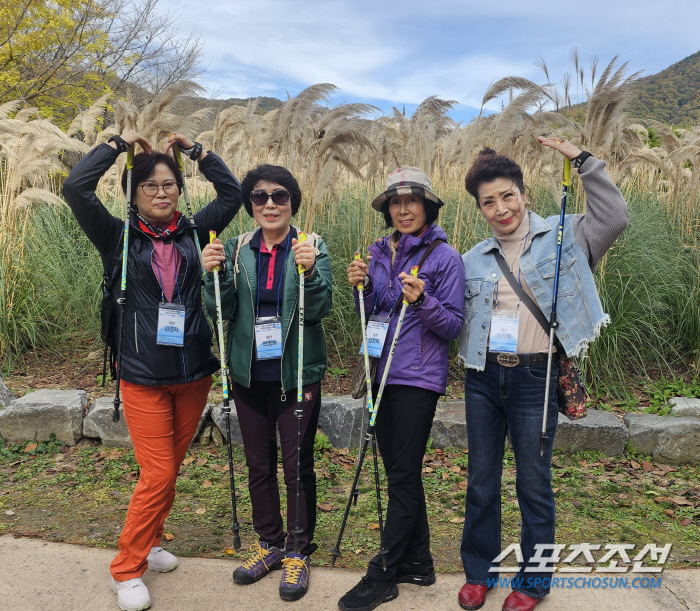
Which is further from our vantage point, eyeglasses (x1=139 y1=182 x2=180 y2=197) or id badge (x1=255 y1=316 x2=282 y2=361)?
eyeglasses (x1=139 y1=182 x2=180 y2=197)

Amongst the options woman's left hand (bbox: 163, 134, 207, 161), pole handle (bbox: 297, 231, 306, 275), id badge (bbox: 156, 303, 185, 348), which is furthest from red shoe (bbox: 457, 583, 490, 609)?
woman's left hand (bbox: 163, 134, 207, 161)

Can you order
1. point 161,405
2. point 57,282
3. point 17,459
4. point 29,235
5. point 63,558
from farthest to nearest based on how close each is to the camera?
1. point 29,235
2. point 57,282
3. point 17,459
4. point 63,558
5. point 161,405

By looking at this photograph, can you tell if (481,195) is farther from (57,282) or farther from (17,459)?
(57,282)

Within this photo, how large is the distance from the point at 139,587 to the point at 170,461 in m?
0.61

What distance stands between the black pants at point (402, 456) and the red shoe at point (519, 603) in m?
0.55

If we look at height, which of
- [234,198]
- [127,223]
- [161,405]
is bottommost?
[161,405]

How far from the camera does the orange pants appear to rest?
2877 millimetres

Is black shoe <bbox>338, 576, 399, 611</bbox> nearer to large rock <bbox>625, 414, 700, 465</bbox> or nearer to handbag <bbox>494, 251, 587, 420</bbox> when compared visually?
handbag <bbox>494, 251, 587, 420</bbox>

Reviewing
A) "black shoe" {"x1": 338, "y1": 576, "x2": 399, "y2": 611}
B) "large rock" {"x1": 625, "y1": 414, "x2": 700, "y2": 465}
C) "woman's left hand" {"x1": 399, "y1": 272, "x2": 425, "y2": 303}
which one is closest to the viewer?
"woman's left hand" {"x1": 399, "y1": 272, "x2": 425, "y2": 303}

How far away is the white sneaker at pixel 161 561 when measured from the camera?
3.16 meters

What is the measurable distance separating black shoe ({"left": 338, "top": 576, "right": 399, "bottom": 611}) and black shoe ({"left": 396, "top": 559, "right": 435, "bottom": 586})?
0.40ft

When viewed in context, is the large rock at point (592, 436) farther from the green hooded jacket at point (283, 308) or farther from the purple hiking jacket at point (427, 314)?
the green hooded jacket at point (283, 308)

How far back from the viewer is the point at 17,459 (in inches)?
188

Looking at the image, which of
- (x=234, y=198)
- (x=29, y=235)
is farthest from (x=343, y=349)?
(x=29, y=235)
